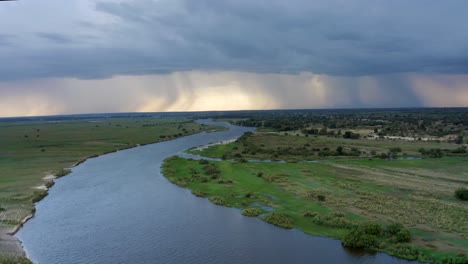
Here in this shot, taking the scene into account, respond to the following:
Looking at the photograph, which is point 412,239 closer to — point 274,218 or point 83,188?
point 274,218

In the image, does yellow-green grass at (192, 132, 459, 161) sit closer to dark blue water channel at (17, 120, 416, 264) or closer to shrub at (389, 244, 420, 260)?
dark blue water channel at (17, 120, 416, 264)

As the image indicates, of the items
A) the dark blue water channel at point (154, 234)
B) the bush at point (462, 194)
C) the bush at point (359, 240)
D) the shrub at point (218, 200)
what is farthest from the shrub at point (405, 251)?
the shrub at point (218, 200)

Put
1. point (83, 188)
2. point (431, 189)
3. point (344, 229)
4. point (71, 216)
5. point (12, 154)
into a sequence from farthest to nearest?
point (12, 154), point (83, 188), point (431, 189), point (71, 216), point (344, 229)

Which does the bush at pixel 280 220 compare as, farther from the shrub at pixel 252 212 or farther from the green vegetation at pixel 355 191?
the shrub at pixel 252 212

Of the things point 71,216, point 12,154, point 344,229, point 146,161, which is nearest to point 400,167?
point 344,229

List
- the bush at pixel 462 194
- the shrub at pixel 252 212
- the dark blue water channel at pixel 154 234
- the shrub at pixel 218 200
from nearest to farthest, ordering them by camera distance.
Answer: the dark blue water channel at pixel 154 234, the shrub at pixel 252 212, the bush at pixel 462 194, the shrub at pixel 218 200

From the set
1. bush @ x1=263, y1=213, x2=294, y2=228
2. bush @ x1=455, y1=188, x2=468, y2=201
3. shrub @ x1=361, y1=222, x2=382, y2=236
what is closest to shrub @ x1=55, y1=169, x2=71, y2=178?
bush @ x1=263, y1=213, x2=294, y2=228
